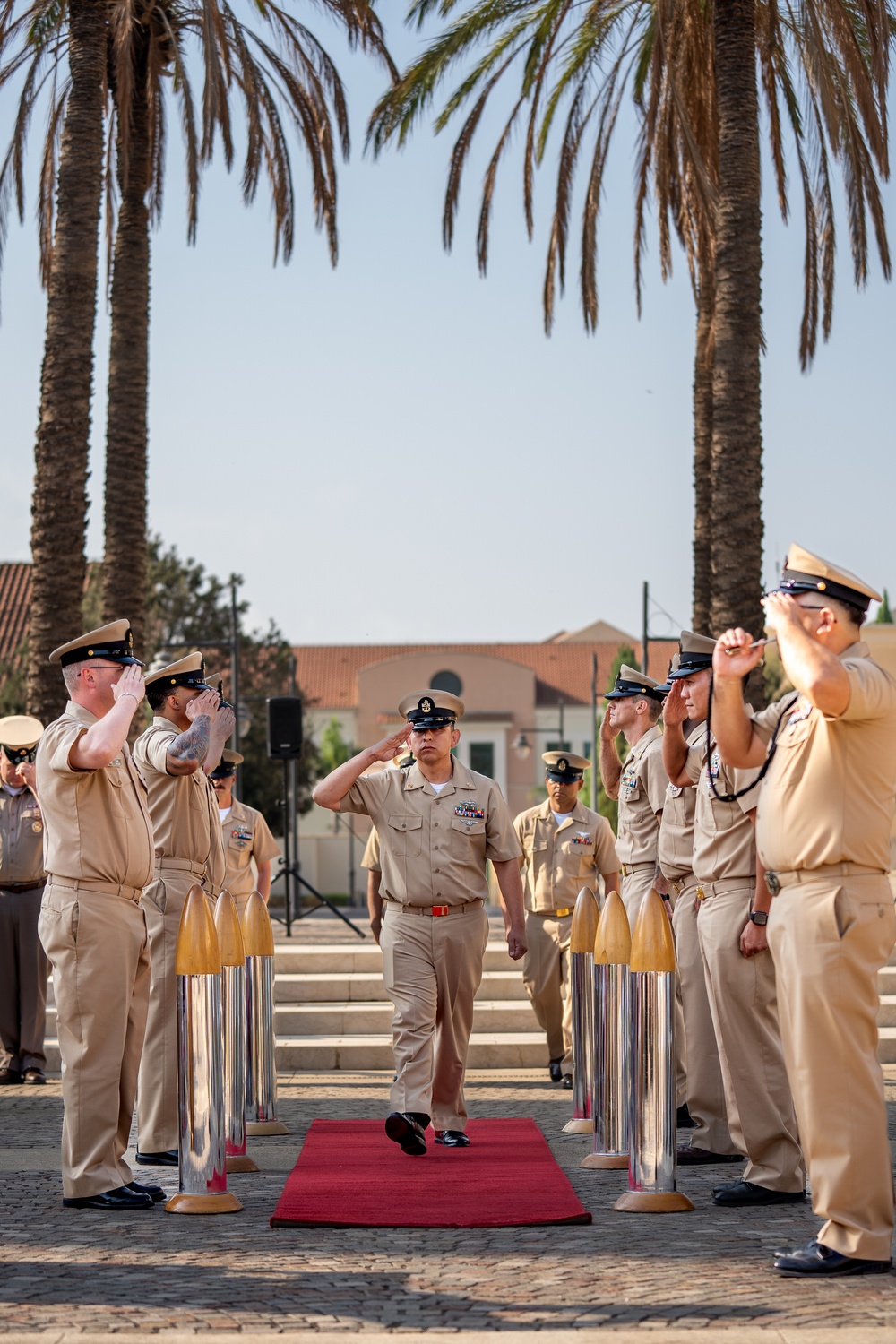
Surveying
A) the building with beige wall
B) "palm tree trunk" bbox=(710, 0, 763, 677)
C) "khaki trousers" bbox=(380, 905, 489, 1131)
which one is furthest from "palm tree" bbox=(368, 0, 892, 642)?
the building with beige wall

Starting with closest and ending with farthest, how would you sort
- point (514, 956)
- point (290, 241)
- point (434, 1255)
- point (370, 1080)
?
point (434, 1255) → point (514, 956) → point (370, 1080) → point (290, 241)

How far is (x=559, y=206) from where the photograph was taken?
19.2 metres

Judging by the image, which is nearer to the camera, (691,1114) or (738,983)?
(738,983)

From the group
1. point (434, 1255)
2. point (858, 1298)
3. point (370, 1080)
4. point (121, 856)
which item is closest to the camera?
point (858, 1298)

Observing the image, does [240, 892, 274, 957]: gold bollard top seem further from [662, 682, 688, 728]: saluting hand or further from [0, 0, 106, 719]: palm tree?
[0, 0, 106, 719]: palm tree

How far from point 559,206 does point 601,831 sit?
1006 cm

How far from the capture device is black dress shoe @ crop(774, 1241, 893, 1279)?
17.8 ft

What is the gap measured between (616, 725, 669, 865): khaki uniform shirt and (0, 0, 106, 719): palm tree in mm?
6459

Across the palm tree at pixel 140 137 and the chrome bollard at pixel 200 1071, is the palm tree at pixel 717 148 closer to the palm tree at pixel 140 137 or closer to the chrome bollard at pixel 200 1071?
the palm tree at pixel 140 137

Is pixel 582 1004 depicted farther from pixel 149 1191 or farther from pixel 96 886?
pixel 96 886

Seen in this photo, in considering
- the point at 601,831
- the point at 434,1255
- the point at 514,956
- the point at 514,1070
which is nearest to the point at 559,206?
the point at 601,831

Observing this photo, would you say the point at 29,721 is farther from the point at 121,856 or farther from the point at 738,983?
the point at 738,983

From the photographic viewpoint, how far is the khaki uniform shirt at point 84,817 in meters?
6.89

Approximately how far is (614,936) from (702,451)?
11736mm
